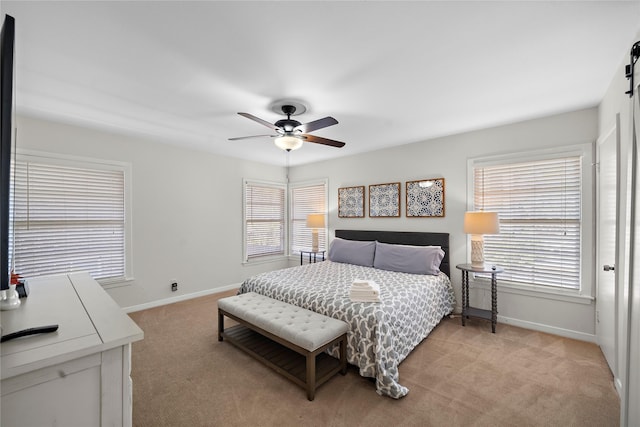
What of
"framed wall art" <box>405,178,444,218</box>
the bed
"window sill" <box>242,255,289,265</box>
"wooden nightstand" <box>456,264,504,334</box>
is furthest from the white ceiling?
"window sill" <box>242,255,289,265</box>

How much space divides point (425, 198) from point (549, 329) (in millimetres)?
2095

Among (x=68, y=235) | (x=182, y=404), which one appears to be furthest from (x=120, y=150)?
(x=182, y=404)

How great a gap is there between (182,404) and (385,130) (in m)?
3.49

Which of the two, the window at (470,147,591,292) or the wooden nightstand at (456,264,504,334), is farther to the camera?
the wooden nightstand at (456,264,504,334)

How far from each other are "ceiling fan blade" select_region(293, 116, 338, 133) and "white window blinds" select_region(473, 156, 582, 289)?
2.30 metres

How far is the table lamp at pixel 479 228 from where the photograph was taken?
122 inches

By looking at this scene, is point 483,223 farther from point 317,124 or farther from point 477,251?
point 317,124

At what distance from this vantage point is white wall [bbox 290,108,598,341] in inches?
116

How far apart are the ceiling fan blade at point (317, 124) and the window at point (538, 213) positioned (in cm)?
227

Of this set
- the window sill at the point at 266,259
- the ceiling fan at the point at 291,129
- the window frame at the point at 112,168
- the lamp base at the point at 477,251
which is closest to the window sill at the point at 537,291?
the lamp base at the point at 477,251

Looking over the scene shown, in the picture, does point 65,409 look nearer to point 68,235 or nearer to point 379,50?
point 379,50

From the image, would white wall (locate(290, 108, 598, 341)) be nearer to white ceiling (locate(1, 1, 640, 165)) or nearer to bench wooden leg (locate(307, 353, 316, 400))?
white ceiling (locate(1, 1, 640, 165))

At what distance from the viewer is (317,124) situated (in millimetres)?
2514

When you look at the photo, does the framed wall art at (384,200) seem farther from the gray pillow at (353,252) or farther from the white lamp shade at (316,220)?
the white lamp shade at (316,220)
